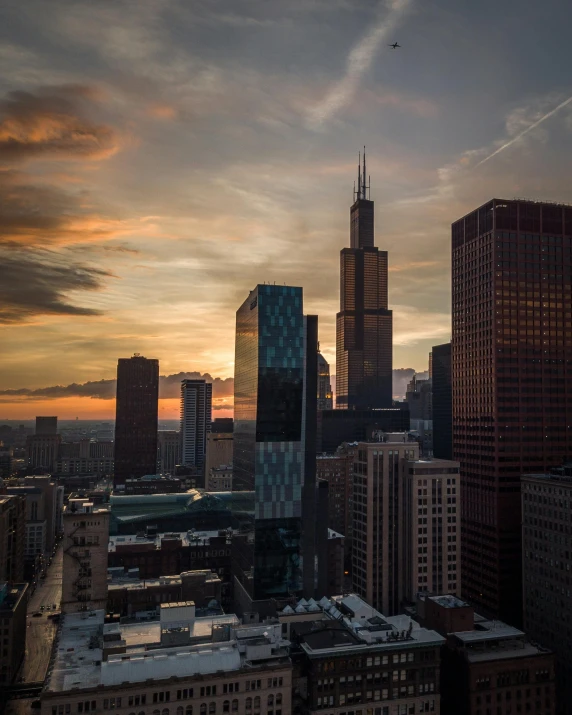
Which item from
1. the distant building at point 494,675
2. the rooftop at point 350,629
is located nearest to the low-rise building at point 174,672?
the rooftop at point 350,629

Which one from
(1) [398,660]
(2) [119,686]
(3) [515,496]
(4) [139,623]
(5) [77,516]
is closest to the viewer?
(2) [119,686]

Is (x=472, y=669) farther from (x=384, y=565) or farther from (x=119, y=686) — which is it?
(x=119, y=686)

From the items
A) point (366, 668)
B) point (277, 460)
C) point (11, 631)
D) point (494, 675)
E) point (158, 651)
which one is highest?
point (277, 460)

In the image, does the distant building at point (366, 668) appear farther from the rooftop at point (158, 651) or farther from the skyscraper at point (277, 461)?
the skyscraper at point (277, 461)

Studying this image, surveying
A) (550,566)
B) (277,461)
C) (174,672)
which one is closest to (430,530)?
(550,566)

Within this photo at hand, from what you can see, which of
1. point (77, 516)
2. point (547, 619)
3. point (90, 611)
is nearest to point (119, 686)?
point (90, 611)

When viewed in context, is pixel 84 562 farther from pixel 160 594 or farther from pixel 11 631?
pixel 160 594
